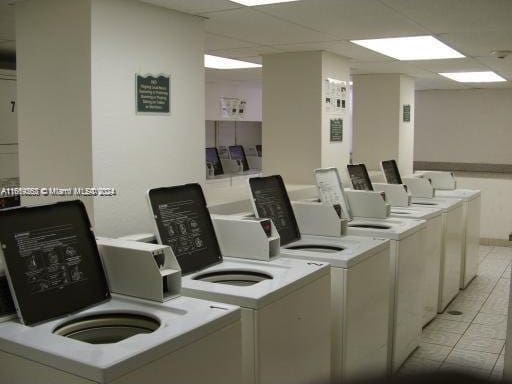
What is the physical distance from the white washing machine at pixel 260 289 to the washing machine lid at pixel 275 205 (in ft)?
1.28

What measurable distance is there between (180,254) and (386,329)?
1.62 meters

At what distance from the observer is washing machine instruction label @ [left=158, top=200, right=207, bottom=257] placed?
266 centimetres

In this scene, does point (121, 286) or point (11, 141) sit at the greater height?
point (11, 141)

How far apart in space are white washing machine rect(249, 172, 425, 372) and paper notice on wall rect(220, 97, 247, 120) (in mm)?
3922

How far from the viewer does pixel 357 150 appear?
6840 millimetres

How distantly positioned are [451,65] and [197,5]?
3.57m

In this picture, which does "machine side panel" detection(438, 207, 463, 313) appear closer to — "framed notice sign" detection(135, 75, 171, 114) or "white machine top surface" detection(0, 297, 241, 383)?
"framed notice sign" detection(135, 75, 171, 114)

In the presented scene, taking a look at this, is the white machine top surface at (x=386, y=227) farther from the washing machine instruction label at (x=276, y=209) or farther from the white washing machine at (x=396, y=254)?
the washing machine instruction label at (x=276, y=209)

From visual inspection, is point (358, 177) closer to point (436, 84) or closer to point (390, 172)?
point (390, 172)

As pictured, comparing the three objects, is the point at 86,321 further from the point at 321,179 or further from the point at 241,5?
the point at 321,179

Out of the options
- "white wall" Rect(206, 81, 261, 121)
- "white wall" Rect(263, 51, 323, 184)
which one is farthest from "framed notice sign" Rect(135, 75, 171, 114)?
"white wall" Rect(206, 81, 261, 121)

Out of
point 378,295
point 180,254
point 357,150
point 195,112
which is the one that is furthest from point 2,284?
point 357,150

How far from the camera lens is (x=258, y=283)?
2463 mm

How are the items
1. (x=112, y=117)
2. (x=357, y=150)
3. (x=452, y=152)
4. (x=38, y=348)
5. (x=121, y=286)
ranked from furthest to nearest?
(x=452, y=152), (x=357, y=150), (x=112, y=117), (x=121, y=286), (x=38, y=348)
